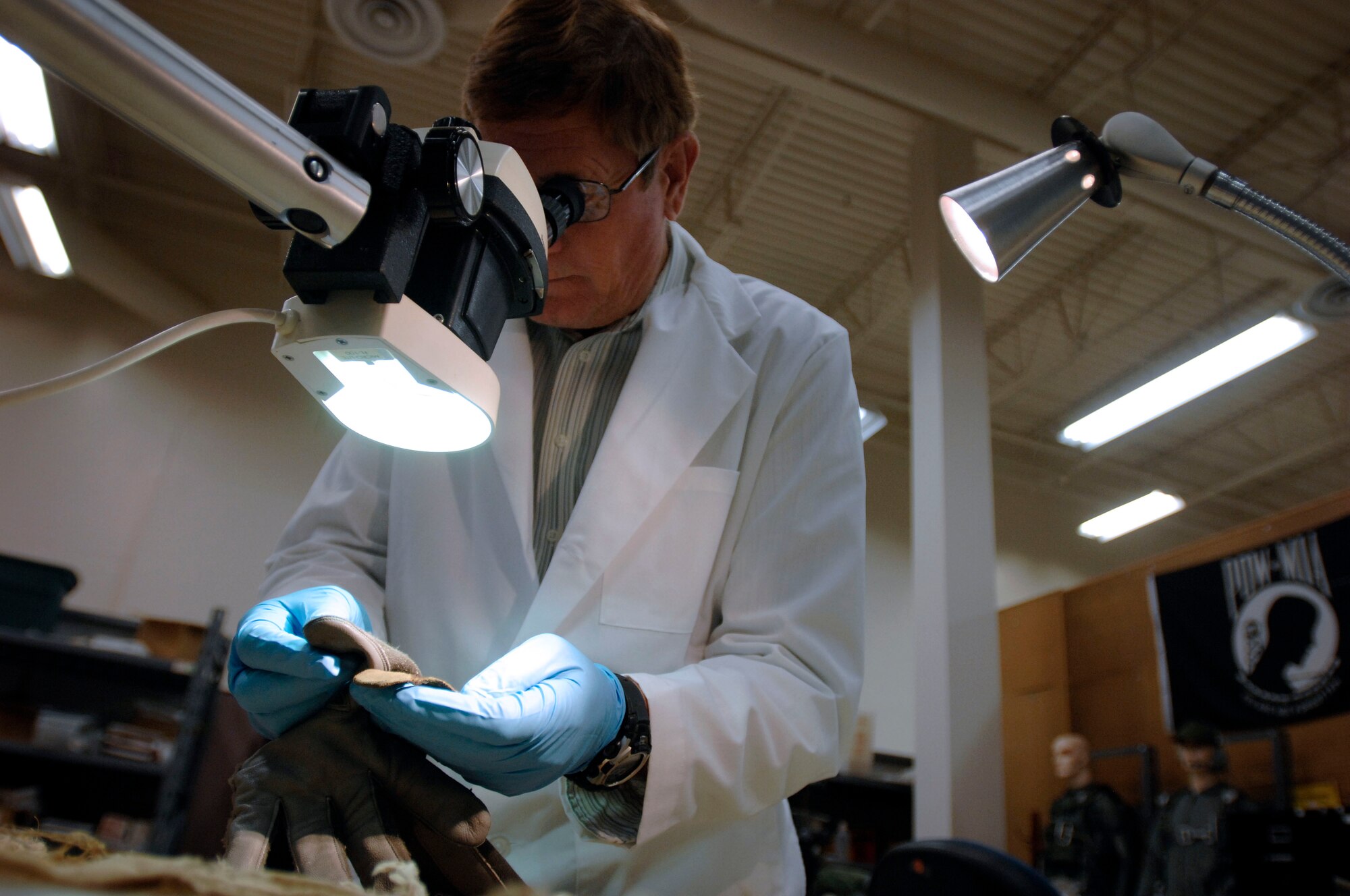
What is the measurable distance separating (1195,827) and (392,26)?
5.25m

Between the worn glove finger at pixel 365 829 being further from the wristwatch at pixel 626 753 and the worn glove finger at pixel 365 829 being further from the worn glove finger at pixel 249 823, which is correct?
the wristwatch at pixel 626 753

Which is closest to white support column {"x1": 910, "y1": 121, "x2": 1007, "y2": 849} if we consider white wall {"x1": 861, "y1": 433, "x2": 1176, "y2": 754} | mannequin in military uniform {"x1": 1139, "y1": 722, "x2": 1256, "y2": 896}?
mannequin in military uniform {"x1": 1139, "y1": 722, "x2": 1256, "y2": 896}

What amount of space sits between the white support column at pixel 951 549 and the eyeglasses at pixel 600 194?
11.8ft

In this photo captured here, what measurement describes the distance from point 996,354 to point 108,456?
6810 millimetres

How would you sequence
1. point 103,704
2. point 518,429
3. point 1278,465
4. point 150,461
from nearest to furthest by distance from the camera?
point 518,429 → point 103,704 → point 150,461 → point 1278,465

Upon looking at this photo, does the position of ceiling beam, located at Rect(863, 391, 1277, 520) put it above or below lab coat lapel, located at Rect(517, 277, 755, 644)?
above

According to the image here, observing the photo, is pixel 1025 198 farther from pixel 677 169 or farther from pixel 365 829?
pixel 365 829

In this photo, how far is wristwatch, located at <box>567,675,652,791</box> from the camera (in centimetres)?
83

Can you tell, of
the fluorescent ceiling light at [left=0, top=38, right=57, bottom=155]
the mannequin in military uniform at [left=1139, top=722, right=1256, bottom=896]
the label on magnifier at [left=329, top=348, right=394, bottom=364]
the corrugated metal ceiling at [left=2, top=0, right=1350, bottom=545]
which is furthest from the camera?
the corrugated metal ceiling at [left=2, top=0, right=1350, bottom=545]

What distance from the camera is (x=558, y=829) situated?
0.96 m

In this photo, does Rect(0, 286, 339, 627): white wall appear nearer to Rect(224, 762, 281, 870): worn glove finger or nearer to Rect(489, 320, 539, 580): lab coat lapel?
Rect(489, 320, 539, 580): lab coat lapel

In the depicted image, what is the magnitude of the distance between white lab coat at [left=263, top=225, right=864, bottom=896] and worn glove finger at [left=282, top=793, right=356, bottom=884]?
26 cm

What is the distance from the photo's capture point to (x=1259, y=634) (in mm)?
4746

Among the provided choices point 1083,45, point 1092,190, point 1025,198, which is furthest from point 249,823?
point 1083,45
